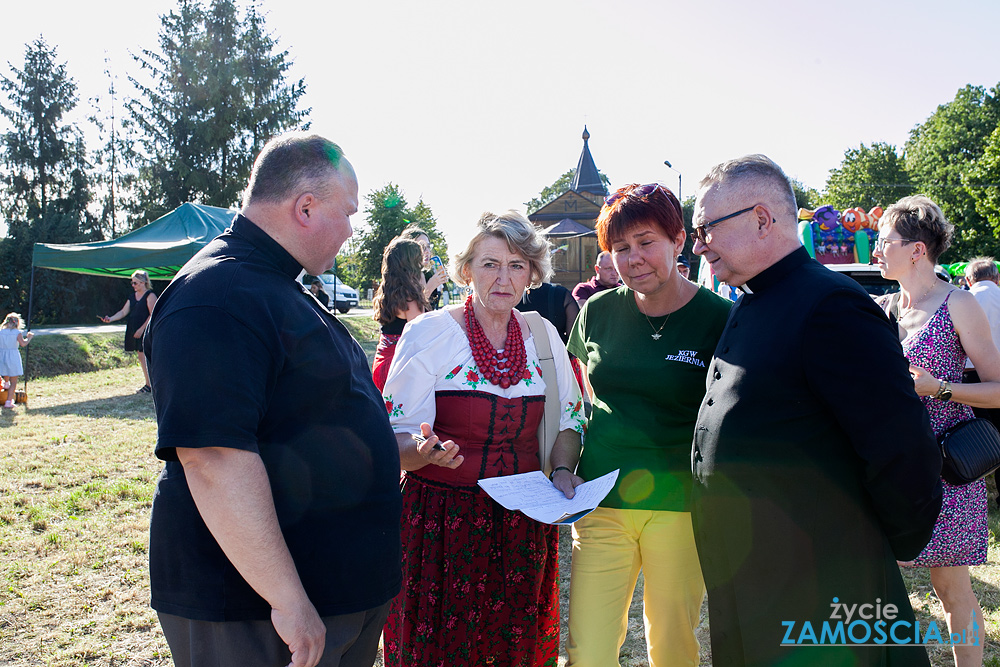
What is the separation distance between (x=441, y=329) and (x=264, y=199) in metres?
1.08

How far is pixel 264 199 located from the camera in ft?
5.19

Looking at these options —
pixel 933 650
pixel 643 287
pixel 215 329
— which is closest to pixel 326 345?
pixel 215 329

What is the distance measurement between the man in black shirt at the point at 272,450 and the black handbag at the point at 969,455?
7.50 ft

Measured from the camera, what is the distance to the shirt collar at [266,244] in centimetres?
155

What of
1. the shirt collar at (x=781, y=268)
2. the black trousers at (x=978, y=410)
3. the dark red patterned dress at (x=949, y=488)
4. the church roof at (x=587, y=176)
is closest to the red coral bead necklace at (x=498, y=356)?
the shirt collar at (x=781, y=268)

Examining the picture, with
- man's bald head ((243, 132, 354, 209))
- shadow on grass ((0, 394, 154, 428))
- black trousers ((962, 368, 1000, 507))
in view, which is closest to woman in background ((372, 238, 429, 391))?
man's bald head ((243, 132, 354, 209))

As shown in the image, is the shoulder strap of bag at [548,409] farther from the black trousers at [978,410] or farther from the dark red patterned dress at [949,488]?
the black trousers at [978,410]

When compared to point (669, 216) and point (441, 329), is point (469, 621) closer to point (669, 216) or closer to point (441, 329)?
point (441, 329)

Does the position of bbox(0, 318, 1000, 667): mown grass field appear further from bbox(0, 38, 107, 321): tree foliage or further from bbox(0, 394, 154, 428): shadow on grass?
bbox(0, 38, 107, 321): tree foliage

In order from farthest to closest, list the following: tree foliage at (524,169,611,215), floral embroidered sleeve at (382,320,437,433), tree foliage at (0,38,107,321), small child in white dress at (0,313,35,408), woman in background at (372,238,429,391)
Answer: tree foliage at (524,169,611,215) → tree foliage at (0,38,107,321) → small child in white dress at (0,313,35,408) → woman in background at (372,238,429,391) → floral embroidered sleeve at (382,320,437,433)

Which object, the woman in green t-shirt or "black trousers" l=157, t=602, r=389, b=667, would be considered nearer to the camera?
"black trousers" l=157, t=602, r=389, b=667

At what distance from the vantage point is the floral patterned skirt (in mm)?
2348

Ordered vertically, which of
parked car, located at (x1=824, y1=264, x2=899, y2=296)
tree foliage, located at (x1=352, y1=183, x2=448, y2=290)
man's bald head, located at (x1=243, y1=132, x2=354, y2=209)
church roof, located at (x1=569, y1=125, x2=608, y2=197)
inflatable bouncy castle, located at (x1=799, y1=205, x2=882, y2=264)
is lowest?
man's bald head, located at (x1=243, y1=132, x2=354, y2=209)

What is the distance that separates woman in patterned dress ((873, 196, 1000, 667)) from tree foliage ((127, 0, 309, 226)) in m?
29.8
